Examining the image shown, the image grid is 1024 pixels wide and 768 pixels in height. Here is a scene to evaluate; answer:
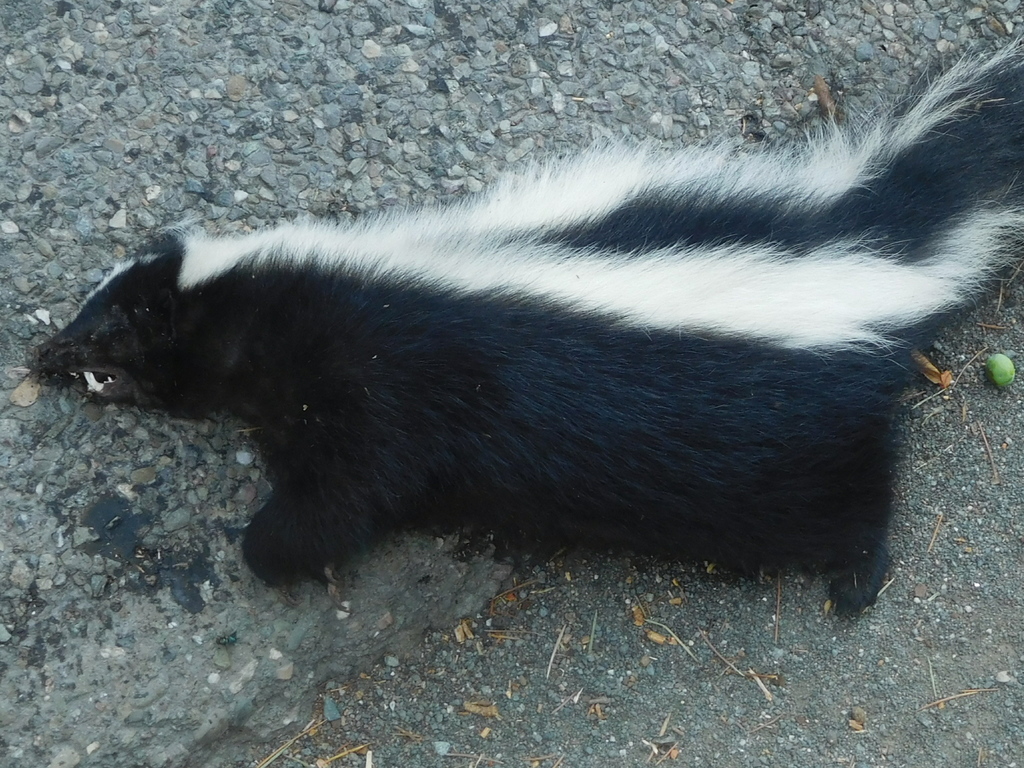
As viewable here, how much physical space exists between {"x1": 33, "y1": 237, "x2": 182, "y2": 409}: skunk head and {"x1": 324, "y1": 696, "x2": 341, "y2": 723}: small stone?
1.15 meters

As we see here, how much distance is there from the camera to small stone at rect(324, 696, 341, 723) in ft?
11.4

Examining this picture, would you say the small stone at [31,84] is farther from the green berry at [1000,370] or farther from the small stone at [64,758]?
the green berry at [1000,370]

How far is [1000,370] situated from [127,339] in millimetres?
2985

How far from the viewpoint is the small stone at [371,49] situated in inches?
144

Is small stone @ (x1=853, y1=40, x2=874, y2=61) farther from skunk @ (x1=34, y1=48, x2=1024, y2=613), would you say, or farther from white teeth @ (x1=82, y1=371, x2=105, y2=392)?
white teeth @ (x1=82, y1=371, x2=105, y2=392)

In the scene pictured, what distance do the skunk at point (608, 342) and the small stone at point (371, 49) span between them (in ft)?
1.99

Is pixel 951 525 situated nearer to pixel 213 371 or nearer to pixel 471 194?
pixel 471 194

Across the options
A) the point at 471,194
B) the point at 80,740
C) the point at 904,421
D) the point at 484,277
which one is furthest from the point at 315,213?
the point at 904,421

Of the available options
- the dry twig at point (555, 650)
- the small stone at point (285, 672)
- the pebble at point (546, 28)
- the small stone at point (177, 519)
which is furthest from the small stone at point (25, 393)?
the pebble at point (546, 28)

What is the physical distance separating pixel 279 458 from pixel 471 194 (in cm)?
114

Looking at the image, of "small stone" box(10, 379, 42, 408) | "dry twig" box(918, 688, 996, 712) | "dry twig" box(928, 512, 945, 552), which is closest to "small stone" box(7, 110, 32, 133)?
"small stone" box(10, 379, 42, 408)

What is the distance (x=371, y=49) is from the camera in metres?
3.66

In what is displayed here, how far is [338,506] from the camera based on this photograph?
10.7 ft

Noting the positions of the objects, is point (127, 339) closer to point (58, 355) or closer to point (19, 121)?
point (58, 355)
